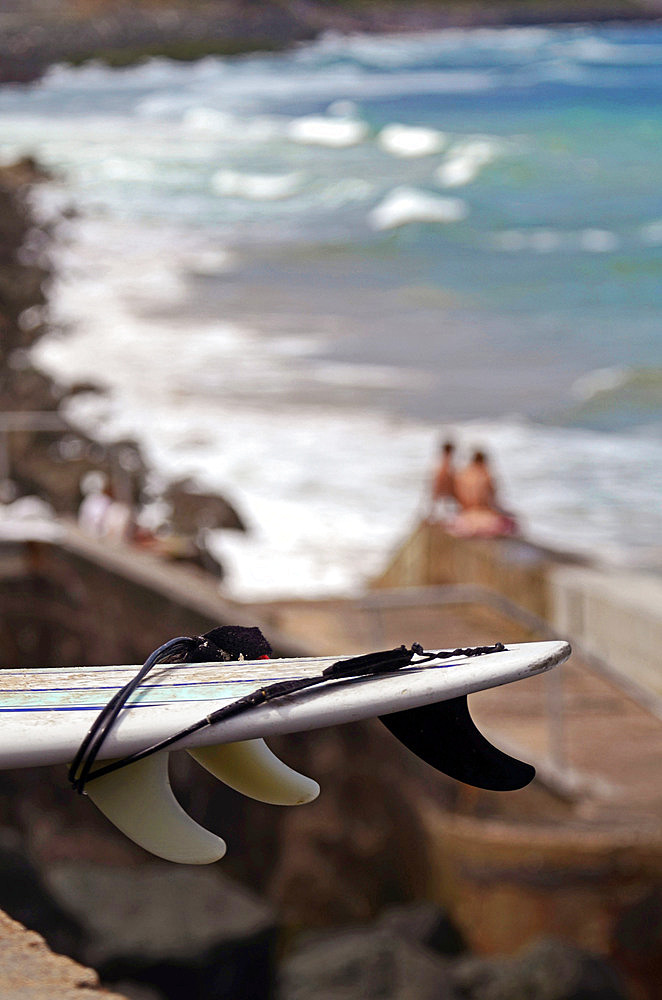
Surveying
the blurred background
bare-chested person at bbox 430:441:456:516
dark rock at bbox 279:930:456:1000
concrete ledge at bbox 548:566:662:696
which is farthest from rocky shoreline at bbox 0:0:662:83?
dark rock at bbox 279:930:456:1000

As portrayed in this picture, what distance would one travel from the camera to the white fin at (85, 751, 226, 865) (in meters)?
1.51

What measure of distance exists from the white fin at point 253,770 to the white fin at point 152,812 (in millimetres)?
91

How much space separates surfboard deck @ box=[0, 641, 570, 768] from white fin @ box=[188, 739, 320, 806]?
0.10m

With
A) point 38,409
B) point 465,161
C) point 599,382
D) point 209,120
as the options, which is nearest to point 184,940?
point 38,409

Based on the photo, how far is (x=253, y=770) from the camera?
5.36ft

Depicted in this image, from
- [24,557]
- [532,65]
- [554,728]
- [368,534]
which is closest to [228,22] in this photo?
[532,65]

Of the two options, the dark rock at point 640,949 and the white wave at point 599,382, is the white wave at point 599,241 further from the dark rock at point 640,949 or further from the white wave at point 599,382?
the dark rock at point 640,949

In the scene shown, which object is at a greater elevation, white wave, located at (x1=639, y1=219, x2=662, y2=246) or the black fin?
white wave, located at (x1=639, y1=219, x2=662, y2=246)

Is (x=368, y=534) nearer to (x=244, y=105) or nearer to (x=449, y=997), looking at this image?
(x=244, y=105)

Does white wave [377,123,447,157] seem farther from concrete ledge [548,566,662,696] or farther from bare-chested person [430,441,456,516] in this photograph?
concrete ledge [548,566,662,696]

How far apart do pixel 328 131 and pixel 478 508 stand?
10583 mm

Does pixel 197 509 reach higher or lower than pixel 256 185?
lower

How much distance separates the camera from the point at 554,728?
4.25 metres

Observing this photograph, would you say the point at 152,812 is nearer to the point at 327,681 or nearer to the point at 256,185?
the point at 327,681
